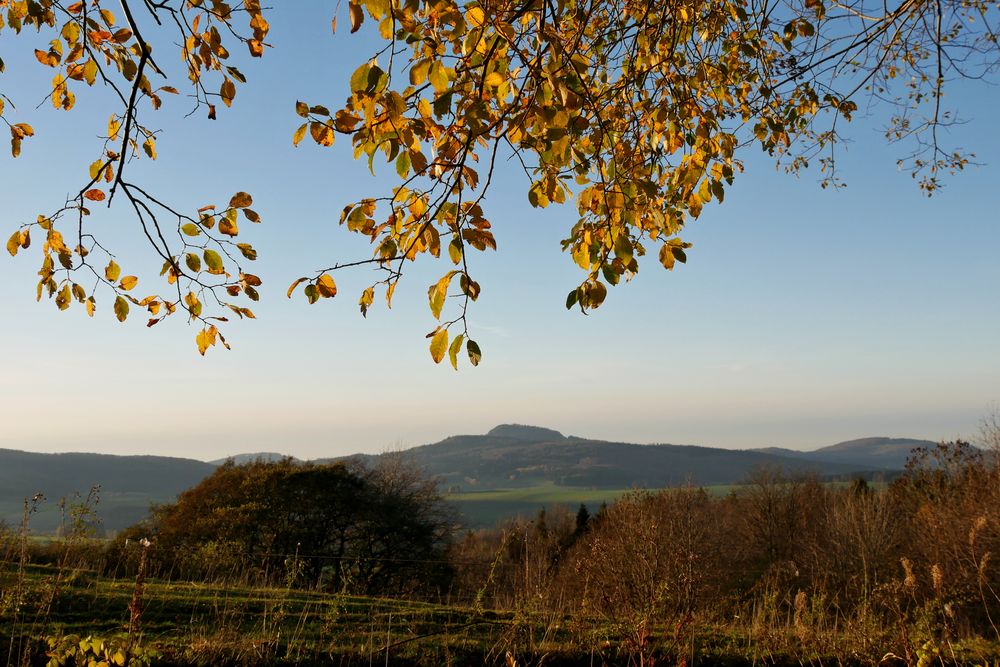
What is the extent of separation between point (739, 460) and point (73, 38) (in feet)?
632

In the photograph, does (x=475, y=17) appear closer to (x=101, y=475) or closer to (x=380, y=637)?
(x=380, y=637)

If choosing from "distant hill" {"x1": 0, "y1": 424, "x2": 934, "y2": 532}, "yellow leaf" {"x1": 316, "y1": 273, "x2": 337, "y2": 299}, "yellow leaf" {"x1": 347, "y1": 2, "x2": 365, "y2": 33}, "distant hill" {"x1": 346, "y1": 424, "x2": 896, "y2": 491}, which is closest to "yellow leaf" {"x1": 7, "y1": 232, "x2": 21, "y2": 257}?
"yellow leaf" {"x1": 316, "y1": 273, "x2": 337, "y2": 299}

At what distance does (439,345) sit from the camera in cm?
217

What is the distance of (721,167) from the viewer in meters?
3.94

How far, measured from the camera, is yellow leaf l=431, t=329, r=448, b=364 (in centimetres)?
216

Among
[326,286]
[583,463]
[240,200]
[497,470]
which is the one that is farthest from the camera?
[497,470]

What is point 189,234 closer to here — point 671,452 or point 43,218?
point 43,218

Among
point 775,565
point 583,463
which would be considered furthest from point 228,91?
point 583,463

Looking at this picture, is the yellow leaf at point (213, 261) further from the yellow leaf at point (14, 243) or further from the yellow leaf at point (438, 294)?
the yellow leaf at point (438, 294)

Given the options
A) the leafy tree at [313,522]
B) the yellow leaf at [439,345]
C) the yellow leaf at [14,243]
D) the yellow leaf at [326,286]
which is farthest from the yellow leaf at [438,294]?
the leafy tree at [313,522]

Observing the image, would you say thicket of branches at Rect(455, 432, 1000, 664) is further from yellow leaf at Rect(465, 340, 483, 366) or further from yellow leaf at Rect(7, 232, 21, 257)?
yellow leaf at Rect(7, 232, 21, 257)

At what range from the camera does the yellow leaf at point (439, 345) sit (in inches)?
85.2

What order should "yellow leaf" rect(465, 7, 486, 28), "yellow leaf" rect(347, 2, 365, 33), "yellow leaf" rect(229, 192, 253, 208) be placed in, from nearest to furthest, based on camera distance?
"yellow leaf" rect(347, 2, 365, 33) → "yellow leaf" rect(465, 7, 486, 28) → "yellow leaf" rect(229, 192, 253, 208)

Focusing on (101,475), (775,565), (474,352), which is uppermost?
(474,352)
